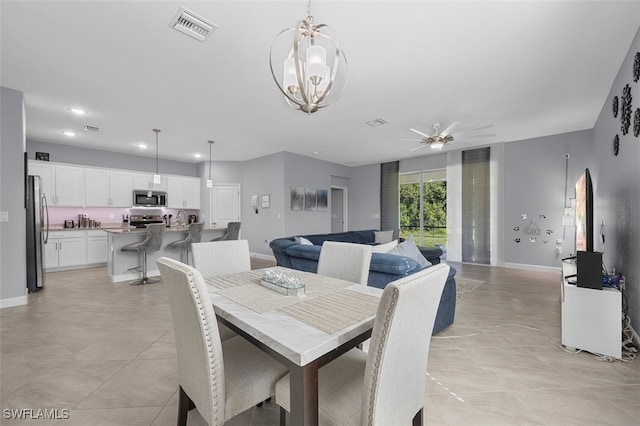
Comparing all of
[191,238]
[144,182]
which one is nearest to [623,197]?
[191,238]

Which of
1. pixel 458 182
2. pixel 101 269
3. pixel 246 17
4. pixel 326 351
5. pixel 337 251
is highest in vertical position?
pixel 246 17

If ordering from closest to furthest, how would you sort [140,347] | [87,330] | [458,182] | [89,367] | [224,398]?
[224,398], [89,367], [140,347], [87,330], [458,182]

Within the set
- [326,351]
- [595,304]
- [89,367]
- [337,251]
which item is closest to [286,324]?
[326,351]

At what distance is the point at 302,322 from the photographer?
1173mm

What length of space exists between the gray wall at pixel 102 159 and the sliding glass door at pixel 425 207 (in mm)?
6433

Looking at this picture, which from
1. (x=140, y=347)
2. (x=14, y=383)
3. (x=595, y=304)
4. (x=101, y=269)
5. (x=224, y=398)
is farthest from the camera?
(x=101, y=269)

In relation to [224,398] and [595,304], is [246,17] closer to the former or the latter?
[224,398]

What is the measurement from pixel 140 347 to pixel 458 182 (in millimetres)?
6816

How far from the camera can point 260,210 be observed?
7332 millimetres

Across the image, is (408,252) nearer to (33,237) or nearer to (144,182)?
(33,237)

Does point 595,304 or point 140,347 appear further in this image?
point 140,347

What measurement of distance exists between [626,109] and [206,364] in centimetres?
421

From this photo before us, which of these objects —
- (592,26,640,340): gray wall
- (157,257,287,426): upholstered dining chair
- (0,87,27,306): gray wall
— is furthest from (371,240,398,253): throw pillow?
(0,87,27,306): gray wall

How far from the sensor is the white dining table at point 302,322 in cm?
96
